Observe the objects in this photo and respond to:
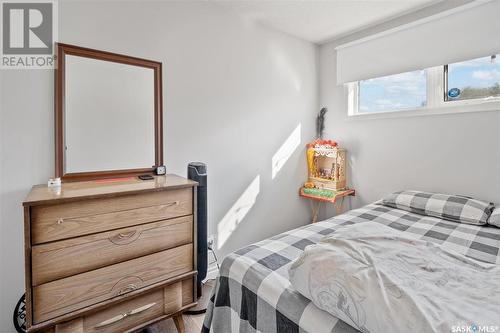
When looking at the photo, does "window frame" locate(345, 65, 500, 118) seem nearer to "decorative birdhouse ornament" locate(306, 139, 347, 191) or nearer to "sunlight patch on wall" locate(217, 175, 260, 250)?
"decorative birdhouse ornament" locate(306, 139, 347, 191)

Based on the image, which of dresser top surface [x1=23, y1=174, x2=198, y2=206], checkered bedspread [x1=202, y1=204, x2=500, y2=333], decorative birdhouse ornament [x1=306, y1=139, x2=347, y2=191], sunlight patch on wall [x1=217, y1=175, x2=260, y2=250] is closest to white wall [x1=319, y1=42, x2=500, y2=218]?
decorative birdhouse ornament [x1=306, y1=139, x2=347, y2=191]

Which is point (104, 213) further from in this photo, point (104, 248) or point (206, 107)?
point (206, 107)

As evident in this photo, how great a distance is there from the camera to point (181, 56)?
2068mm

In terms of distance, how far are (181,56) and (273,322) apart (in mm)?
1940

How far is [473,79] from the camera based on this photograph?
2160mm

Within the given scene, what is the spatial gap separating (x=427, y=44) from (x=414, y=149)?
3.05 ft

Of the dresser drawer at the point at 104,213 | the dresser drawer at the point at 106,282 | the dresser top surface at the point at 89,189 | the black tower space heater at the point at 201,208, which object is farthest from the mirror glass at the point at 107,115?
the dresser drawer at the point at 106,282

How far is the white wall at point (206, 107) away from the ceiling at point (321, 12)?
0.43 feet

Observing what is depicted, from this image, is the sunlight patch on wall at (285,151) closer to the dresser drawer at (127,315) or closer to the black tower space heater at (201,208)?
the black tower space heater at (201,208)

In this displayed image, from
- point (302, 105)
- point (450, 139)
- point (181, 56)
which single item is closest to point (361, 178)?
point (450, 139)

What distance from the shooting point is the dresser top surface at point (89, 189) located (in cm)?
117

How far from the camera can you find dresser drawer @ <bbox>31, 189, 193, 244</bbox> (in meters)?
1.14

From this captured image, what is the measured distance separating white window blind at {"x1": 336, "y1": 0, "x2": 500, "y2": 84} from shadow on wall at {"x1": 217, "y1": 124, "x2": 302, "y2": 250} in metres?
0.90

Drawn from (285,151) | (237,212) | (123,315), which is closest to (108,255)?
(123,315)
